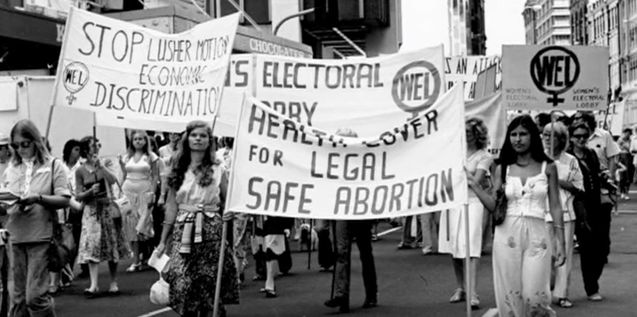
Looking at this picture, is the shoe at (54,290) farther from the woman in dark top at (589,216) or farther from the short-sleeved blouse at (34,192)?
the woman in dark top at (589,216)

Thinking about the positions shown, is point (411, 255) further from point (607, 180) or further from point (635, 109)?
point (635, 109)

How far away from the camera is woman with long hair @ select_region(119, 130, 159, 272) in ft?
48.2

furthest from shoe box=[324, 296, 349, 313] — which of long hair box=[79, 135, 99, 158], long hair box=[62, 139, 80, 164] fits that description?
long hair box=[62, 139, 80, 164]

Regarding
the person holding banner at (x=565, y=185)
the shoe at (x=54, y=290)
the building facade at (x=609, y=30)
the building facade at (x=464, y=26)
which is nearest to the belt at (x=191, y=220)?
the person holding banner at (x=565, y=185)

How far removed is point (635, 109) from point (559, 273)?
47997mm

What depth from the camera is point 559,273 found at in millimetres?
10516

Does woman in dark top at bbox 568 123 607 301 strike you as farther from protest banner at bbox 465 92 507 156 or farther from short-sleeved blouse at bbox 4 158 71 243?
short-sleeved blouse at bbox 4 158 71 243

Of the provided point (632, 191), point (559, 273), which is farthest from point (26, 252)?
point (632, 191)

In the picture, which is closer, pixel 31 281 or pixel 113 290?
pixel 31 281

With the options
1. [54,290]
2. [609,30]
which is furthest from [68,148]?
[609,30]

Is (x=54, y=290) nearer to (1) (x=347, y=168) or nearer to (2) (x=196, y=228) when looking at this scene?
(2) (x=196, y=228)

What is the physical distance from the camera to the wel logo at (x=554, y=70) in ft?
42.7

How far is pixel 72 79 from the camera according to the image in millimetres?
10219

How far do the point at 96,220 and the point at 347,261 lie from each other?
3461mm
